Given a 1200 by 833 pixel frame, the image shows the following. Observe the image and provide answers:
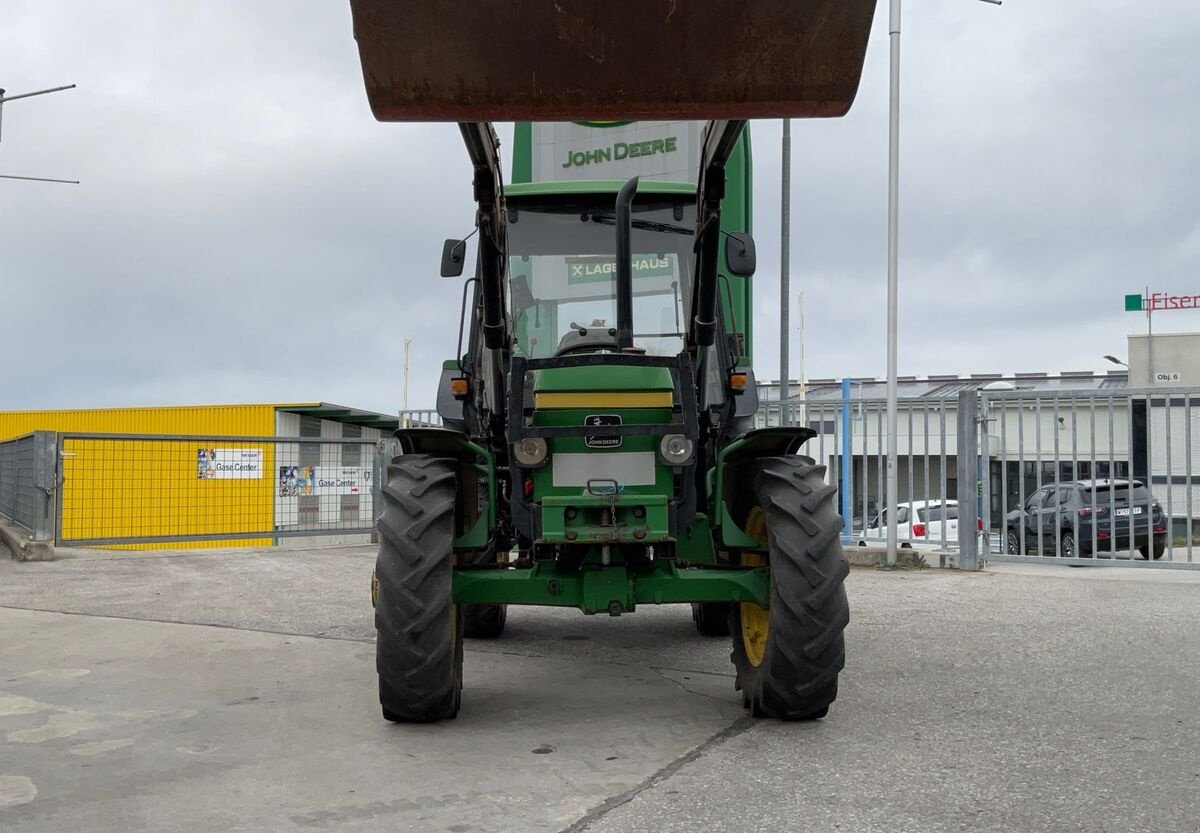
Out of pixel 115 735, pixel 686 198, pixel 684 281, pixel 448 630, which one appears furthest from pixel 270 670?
pixel 686 198

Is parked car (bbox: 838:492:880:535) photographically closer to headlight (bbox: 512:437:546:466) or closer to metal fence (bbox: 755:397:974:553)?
metal fence (bbox: 755:397:974:553)

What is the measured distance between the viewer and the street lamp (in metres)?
11.4

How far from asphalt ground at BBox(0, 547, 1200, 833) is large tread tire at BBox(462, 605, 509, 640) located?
118 mm

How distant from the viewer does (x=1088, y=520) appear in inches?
430

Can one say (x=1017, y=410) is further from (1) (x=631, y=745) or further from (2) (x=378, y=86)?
(2) (x=378, y=86)

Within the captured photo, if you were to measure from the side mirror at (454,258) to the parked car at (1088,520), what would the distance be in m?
7.49

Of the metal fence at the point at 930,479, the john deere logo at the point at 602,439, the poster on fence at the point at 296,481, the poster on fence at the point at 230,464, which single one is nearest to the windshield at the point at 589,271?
the john deere logo at the point at 602,439

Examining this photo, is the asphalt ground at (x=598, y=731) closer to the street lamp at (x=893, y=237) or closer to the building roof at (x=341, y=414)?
the street lamp at (x=893, y=237)

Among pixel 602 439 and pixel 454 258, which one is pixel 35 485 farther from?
pixel 602 439

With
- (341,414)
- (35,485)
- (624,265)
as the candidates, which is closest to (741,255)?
(624,265)

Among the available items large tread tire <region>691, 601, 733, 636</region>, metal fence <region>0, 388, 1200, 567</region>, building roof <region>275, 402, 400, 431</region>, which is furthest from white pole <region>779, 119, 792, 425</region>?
building roof <region>275, 402, 400, 431</region>

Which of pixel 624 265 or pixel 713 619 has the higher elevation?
pixel 624 265

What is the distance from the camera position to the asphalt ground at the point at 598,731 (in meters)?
3.46

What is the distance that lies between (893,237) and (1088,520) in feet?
11.6
